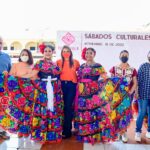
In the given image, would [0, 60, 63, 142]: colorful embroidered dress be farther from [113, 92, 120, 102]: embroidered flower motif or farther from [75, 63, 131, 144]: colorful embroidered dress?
[113, 92, 120, 102]: embroidered flower motif

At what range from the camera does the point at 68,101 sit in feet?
11.1

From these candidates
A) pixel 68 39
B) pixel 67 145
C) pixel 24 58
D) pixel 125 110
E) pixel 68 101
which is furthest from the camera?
pixel 68 39

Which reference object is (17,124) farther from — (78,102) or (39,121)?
(78,102)

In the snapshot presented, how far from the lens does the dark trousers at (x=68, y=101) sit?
3.35 meters

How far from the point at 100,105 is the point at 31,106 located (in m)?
0.87

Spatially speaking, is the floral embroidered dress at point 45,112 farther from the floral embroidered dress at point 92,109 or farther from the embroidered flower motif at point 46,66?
the floral embroidered dress at point 92,109

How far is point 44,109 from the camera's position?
125 inches

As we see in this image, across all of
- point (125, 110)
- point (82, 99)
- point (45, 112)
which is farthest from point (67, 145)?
point (125, 110)

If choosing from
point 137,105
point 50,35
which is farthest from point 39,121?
point 50,35

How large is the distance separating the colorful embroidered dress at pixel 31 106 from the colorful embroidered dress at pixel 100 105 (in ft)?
1.07

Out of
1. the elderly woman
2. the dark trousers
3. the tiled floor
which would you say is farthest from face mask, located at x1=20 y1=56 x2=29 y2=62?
the elderly woman

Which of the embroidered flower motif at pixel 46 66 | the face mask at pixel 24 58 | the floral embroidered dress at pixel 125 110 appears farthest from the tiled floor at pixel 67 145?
the face mask at pixel 24 58

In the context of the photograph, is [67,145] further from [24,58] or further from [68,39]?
[68,39]

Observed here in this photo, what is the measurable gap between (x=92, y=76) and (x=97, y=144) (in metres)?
0.84
